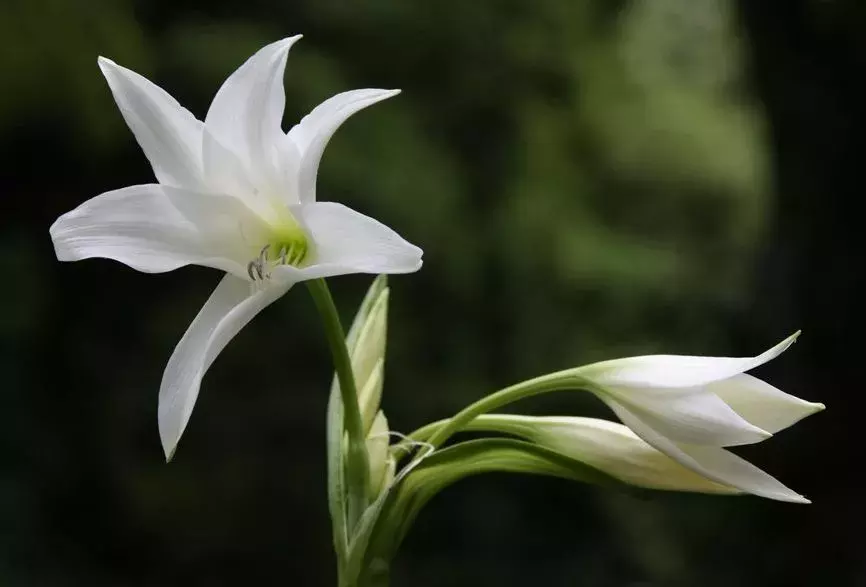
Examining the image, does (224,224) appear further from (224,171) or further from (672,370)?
(672,370)

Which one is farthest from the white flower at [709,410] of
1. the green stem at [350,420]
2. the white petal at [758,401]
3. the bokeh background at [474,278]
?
the bokeh background at [474,278]

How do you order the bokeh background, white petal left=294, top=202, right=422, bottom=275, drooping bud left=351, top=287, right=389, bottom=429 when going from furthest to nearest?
the bokeh background, drooping bud left=351, top=287, right=389, bottom=429, white petal left=294, top=202, right=422, bottom=275

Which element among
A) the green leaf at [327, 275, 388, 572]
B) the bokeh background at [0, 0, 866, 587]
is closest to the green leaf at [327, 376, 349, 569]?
the green leaf at [327, 275, 388, 572]

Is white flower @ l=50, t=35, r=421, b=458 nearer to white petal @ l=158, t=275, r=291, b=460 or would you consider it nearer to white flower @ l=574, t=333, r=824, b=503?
white petal @ l=158, t=275, r=291, b=460

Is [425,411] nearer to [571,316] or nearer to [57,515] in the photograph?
[571,316]

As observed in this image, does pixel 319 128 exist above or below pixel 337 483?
above

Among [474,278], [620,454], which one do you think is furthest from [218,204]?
[474,278]

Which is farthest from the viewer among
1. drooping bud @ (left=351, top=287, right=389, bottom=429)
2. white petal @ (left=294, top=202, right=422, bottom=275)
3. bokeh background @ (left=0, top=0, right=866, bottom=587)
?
bokeh background @ (left=0, top=0, right=866, bottom=587)
